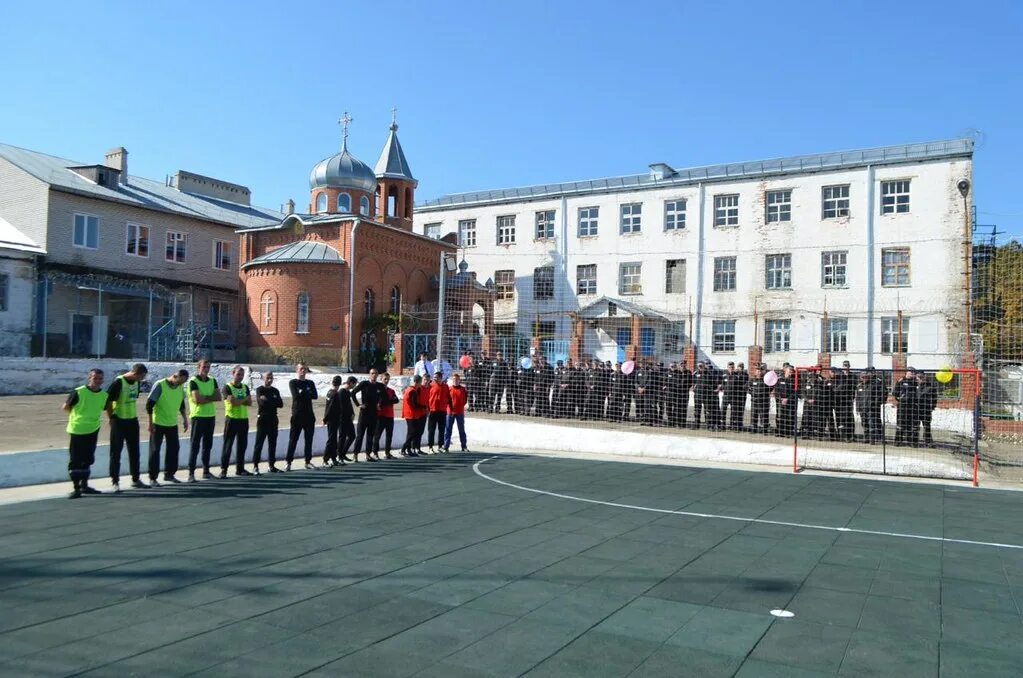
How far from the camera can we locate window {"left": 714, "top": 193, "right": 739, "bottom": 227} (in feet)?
125

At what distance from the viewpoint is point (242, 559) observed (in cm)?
732

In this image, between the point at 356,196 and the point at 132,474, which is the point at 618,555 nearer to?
the point at 132,474

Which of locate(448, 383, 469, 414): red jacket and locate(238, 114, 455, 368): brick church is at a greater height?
locate(238, 114, 455, 368): brick church

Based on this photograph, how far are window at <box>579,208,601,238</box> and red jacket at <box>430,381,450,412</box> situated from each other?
84.0 ft

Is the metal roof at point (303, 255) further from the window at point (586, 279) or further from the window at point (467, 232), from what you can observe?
the window at point (586, 279)

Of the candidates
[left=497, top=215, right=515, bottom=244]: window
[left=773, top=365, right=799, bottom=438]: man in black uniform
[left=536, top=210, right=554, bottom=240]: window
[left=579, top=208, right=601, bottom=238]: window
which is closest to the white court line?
[left=773, top=365, right=799, bottom=438]: man in black uniform

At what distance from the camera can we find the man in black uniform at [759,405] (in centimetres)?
1791

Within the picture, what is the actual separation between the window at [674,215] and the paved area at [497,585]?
2891cm

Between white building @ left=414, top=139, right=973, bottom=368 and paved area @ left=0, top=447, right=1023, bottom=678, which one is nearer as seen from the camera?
paved area @ left=0, top=447, right=1023, bottom=678

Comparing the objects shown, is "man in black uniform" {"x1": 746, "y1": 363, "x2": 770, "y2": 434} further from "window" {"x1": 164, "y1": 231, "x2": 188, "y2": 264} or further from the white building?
"window" {"x1": 164, "y1": 231, "x2": 188, "y2": 264}

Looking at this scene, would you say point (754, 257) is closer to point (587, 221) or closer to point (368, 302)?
point (587, 221)

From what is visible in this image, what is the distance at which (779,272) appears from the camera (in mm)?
36688

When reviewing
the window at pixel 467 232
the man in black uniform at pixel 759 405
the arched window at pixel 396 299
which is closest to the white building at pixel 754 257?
the window at pixel 467 232

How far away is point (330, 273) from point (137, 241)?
398 inches
